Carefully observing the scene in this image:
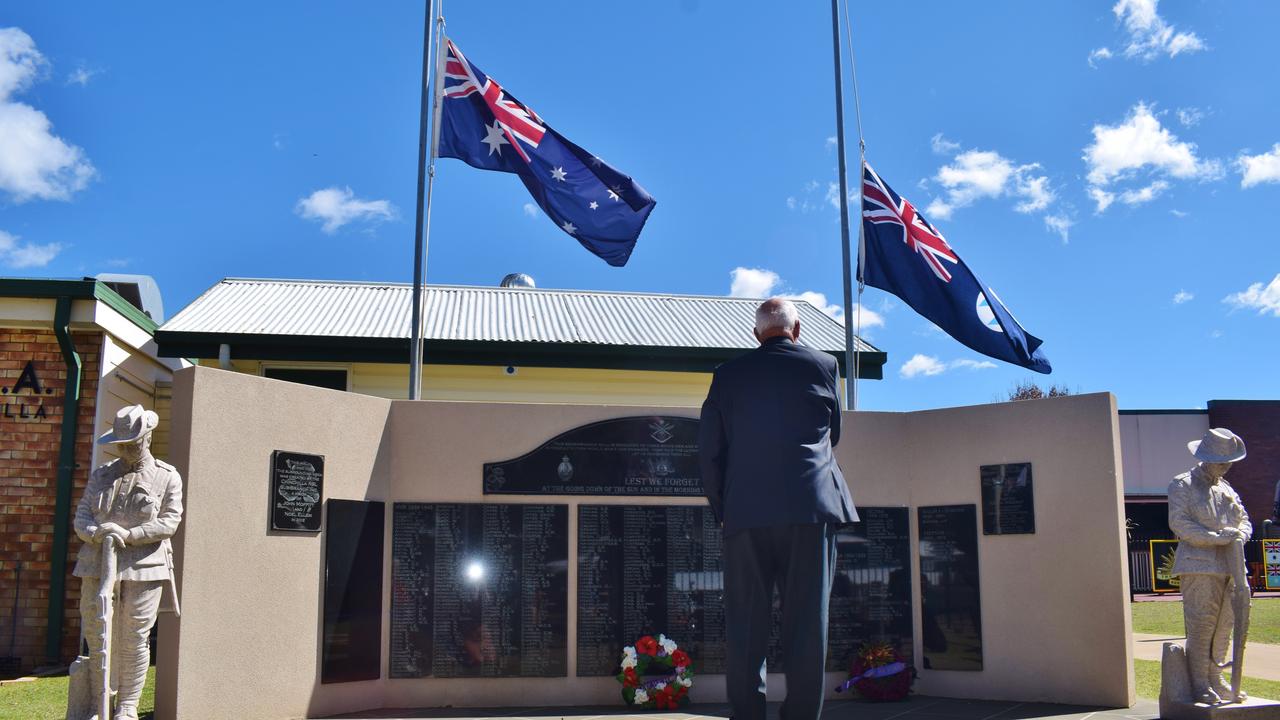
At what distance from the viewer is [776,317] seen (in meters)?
4.62

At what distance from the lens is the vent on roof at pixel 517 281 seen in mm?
19109

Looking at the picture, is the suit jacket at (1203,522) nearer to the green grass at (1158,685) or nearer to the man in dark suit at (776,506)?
the green grass at (1158,685)

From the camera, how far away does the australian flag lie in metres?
9.75

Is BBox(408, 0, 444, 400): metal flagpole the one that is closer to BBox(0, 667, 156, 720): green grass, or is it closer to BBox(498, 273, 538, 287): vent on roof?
BBox(0, 667, 156, 720): green grass

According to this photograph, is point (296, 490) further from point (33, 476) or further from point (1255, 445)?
point (1255, 445)

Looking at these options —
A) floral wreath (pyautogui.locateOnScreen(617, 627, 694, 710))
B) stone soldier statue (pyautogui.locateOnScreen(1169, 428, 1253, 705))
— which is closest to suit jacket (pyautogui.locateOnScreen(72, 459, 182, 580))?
floral wreath (pyautogui.locateOnScreen(617, 627, 694, 710))

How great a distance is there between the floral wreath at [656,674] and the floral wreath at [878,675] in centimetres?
142

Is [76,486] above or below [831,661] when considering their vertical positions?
above

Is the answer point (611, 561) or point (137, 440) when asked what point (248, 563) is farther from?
Result: point (611, 561)

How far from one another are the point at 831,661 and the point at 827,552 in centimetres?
541

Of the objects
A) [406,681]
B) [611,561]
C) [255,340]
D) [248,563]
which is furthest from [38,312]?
[611,561]

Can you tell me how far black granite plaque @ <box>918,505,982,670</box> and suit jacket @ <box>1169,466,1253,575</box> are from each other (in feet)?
5.97

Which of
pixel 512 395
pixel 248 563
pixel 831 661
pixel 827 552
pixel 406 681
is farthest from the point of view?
pixel 512 395

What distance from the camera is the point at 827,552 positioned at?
Result: 165 inches
